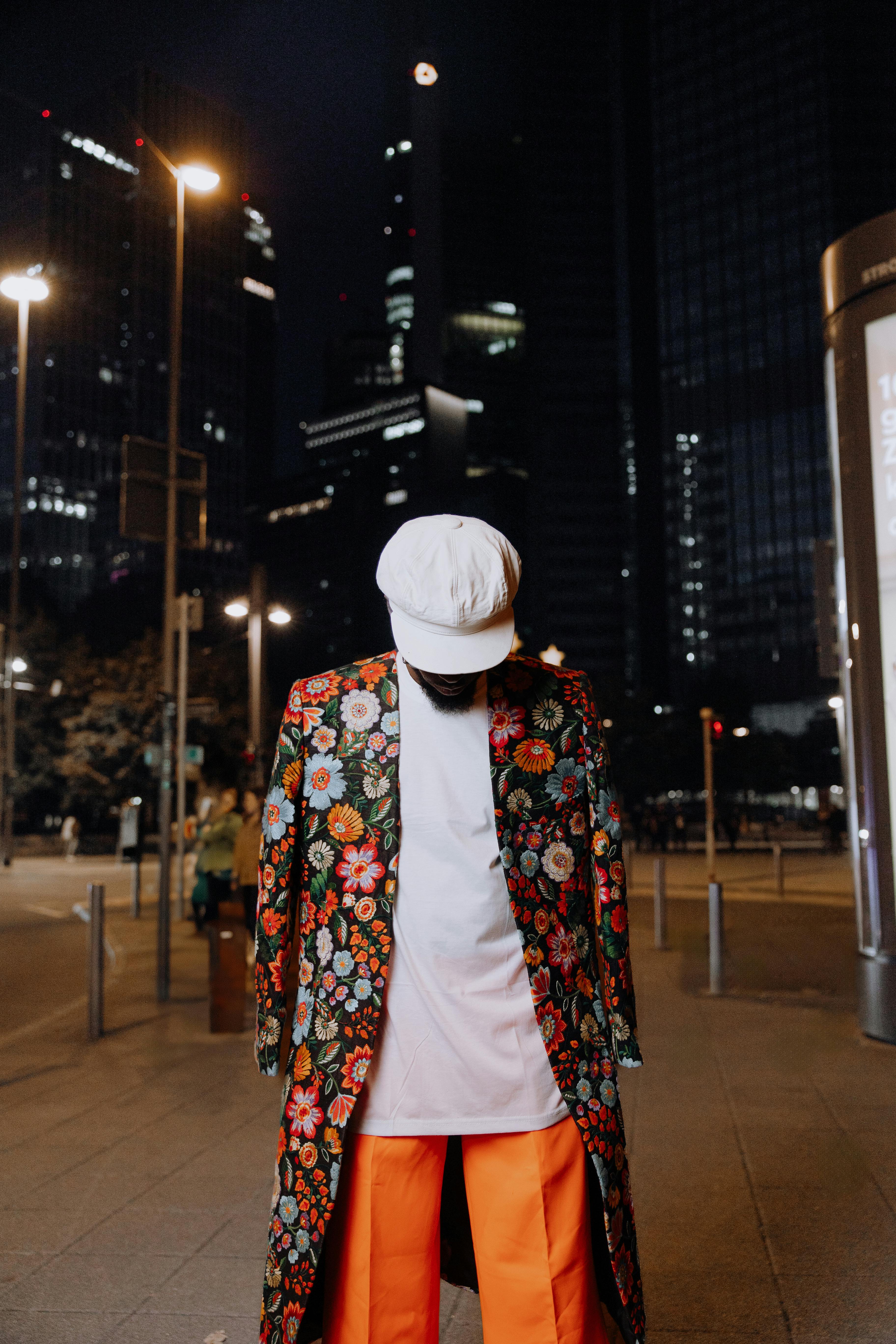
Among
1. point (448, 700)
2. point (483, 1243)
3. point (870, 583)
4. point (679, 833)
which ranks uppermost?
point (870, 583)

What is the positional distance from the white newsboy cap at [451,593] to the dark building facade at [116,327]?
372 feet

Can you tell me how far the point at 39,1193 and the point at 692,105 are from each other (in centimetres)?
13538

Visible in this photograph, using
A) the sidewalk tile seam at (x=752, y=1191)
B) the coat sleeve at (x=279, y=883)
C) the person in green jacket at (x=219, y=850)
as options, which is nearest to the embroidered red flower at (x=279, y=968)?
the coat sleeve at (x=279, y=883)

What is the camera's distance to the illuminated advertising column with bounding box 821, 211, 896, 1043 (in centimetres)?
712

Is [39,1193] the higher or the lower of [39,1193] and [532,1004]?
the lower

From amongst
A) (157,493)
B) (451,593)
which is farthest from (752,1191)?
(157,493)

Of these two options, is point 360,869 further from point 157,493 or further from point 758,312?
point 758,312

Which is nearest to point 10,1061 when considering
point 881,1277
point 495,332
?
point 881,1277

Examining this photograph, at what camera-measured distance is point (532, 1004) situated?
7.19 feet

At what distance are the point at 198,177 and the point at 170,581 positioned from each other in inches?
208

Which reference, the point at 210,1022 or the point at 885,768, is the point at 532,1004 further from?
the point at 210,1022

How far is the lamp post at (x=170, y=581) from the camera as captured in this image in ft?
30.2

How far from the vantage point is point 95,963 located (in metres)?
7.70

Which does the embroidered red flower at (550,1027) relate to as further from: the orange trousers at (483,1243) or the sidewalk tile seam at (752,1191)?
the sidewalk tile seam at (752,1191)
